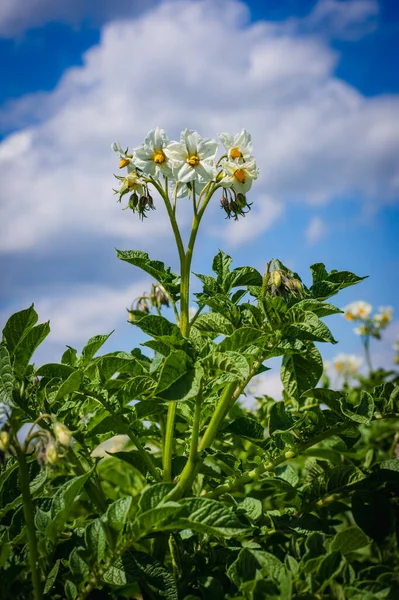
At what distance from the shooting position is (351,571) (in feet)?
4.66

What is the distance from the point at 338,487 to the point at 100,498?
0.67 metres

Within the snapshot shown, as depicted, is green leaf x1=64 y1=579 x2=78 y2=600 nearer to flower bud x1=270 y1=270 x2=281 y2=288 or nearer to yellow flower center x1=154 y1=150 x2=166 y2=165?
flower bud x1=270 y1=270 x2=281 y2=288

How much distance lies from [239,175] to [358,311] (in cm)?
452

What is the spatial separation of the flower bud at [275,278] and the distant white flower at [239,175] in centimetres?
34

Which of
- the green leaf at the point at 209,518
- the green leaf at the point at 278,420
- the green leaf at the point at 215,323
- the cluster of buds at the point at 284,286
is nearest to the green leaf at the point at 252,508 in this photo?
the green leaf at the point at 278,420

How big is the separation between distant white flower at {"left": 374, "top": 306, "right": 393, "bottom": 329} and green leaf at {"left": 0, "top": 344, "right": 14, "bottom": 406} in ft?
16.4

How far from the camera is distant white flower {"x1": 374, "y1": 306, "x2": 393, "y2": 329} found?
20.2 feet

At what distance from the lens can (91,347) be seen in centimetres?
175

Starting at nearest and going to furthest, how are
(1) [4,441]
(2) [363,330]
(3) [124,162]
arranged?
(1) [4,441]
(3) [124,162]
(2) [363,330]

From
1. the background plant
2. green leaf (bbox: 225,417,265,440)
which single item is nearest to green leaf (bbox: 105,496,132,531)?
the background plant

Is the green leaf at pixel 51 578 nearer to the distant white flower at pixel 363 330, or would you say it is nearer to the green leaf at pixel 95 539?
the green leaf at pixel 95 539

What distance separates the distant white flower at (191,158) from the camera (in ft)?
6.62

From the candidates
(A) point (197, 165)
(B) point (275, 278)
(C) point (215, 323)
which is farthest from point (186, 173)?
(C) point (215, 323)

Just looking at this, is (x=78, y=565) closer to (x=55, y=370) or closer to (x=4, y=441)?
(x=4, y=441)
